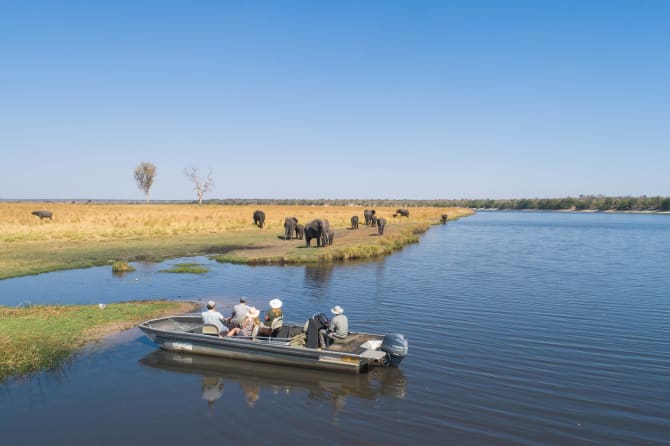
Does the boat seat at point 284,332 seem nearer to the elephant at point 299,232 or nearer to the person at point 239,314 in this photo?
the person at point 239,314

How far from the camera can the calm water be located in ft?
28.2

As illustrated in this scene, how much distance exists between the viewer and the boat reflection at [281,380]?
33.5 feet

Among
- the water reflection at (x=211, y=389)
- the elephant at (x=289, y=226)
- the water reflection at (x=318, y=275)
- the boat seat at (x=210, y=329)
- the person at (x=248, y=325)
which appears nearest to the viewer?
the water reflection at (x=211, y=389)

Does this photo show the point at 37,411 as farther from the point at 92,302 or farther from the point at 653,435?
the point at 653,435

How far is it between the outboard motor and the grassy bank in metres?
7.72

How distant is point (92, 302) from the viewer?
725 inches

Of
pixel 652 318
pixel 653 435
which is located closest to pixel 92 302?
pixel 653 435

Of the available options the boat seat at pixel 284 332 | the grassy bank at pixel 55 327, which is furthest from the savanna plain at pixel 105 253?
the boat seat at pixel 284 332

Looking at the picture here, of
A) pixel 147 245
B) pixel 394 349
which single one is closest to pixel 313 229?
pixel 147 245

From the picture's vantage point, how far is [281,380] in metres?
11.0

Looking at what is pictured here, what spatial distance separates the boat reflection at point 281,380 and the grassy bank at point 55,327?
7.31ft

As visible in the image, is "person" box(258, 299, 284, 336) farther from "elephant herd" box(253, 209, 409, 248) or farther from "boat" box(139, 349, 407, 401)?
"elephant herd" box(253, 209, 409, 248)

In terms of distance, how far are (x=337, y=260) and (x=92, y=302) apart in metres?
14.4

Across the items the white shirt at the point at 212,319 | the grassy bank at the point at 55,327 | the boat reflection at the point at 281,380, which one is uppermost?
the white shirt at the point at 212,319
